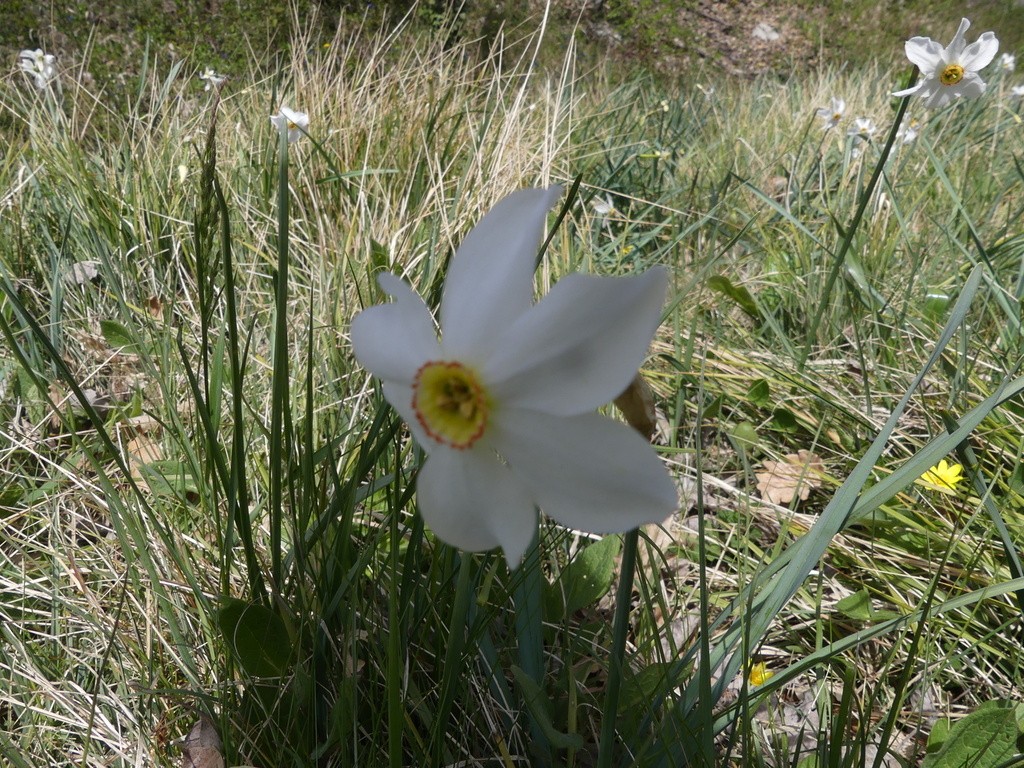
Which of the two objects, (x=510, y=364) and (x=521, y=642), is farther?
(x=521, y=642)

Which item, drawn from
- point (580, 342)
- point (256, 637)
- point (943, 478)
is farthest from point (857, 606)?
point (580, 342)

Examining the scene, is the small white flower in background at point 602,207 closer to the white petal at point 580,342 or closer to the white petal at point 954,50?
the white petal at point 954,50

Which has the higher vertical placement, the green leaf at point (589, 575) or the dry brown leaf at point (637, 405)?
the dry brown leaf at point (637, 405)

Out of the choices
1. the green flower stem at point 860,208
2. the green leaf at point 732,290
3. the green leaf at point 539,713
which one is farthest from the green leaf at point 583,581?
the green leaf at point 732,290

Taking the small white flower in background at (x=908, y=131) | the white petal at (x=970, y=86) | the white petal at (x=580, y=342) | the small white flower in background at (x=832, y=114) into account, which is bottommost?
the small white flower in background at (x=832, y=114)

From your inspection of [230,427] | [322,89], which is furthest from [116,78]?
[230,427]

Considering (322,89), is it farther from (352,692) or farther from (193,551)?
(352,692)

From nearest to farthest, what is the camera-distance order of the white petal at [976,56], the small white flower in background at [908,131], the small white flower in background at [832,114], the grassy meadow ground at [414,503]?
the grassy meadow ground at [414,503] < the white petal at [976,56] < the small white flower in background at [908,131] < the small white flower in background at [832,114]
